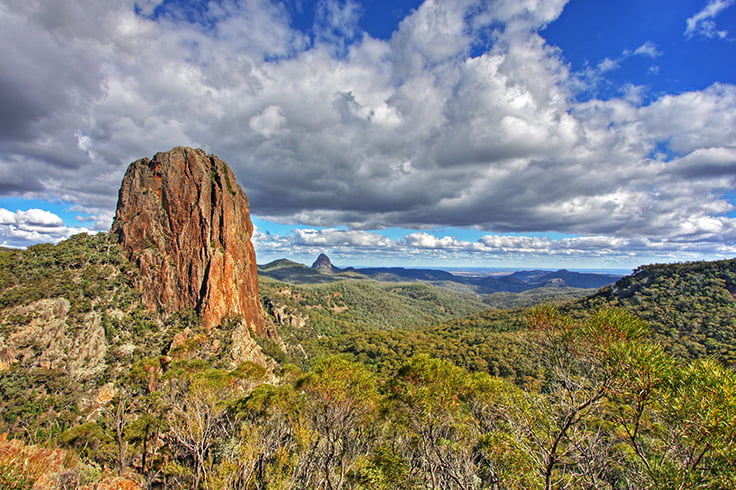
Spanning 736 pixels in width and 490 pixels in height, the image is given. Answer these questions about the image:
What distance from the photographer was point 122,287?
61.2 metres

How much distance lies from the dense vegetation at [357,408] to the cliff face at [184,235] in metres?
4.47

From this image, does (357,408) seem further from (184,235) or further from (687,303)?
(687,303)

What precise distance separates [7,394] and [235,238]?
48.6 m

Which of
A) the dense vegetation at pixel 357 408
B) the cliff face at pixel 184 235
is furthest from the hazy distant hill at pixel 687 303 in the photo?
the cliff face at pixel 184 235

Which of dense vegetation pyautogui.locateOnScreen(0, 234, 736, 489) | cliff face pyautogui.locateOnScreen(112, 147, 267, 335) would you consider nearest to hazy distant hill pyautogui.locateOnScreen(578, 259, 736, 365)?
dense vegetation pyautogui.locateOnScreen(0, 234, 736, 489)

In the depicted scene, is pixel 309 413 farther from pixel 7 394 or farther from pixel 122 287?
pixel 122 287

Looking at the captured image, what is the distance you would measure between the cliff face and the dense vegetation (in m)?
4.47

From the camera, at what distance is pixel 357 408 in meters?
21.4

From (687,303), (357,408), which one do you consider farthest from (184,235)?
(687,303)

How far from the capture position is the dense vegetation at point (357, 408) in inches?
328

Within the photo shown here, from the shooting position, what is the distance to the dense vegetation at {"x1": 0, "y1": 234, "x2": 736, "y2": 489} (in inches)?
328

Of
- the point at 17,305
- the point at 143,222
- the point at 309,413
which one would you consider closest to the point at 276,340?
the point at 143,222

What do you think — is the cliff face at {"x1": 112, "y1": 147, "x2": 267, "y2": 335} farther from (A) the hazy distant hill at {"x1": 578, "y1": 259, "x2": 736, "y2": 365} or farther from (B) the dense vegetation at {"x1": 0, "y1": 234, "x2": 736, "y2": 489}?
(A) the hazy distant hill at {"x1": 578, "y1": 259, "x2": 736, "y2": 365}

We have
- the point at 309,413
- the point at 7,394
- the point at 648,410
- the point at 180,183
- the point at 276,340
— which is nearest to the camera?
the point at 648,410
